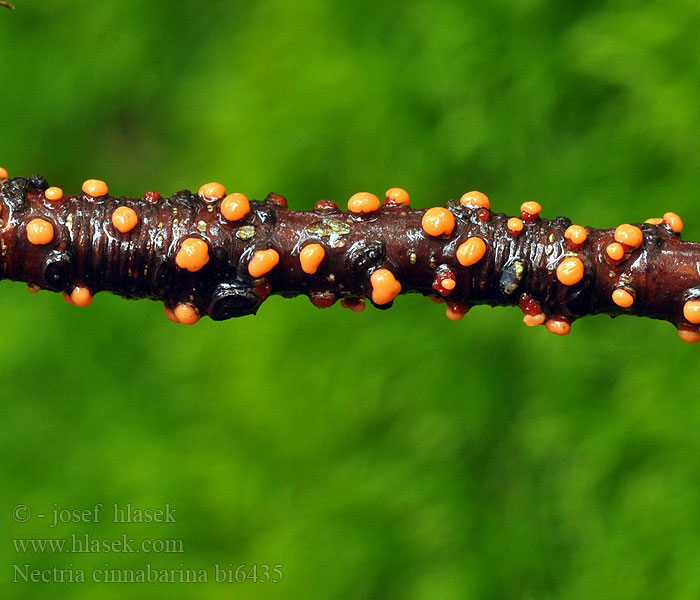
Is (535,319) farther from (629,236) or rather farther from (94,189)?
(94,189)

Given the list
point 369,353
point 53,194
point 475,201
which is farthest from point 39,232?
point 369,353

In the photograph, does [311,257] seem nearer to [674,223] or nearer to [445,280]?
[445,280]

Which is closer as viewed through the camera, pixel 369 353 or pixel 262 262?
pixel 262 262

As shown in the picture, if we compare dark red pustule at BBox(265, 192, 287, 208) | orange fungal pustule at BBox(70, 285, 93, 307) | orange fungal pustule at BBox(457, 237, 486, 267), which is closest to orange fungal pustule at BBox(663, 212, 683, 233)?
orange fungal pustule at BBox(457, 237, 486, 267)

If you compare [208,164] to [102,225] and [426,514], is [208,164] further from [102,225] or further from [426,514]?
[102,225]

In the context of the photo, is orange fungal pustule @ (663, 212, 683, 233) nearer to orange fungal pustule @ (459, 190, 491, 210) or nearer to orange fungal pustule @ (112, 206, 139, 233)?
orange fungal pustule @ (459, 190, 491, 210)
